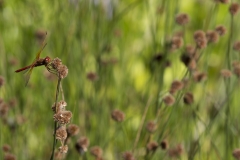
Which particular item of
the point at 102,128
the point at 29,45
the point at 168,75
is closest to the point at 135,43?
the point at 168,75

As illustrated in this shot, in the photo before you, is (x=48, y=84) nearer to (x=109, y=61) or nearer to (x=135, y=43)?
(x=109, y=61)

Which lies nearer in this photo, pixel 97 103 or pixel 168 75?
pixel 97 103

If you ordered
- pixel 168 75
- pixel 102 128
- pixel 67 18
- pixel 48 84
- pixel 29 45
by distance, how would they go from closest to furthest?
pixel 102 128 → pixel 67 18 → pixel 48 84 → pixel 29 45 → pixel 168 75

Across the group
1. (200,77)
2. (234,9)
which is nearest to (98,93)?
(200,77)

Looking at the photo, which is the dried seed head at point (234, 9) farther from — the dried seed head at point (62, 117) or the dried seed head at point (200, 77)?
the dried seed head at point (62, 117)

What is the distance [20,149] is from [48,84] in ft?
1.32

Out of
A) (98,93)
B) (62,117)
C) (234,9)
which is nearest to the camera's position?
(62,117)

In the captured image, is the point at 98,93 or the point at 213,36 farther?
the point at 98,93

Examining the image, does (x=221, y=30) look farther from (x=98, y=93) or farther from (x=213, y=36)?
(x=98, y=93)

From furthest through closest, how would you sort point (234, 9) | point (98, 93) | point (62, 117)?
point (98, 93)
point (234, 9)
point (62, 117)

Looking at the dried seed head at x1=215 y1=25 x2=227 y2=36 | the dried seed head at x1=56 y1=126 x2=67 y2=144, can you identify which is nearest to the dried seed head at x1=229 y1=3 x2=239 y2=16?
the dried seed head at x1=215 y1=25 x2=227 y2=36

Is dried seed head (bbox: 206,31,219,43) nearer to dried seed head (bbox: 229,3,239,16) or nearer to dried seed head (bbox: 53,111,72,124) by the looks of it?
dried seed head (bbox: 229,3,239,16)

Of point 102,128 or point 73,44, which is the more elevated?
point 73,44

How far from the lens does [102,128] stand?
1.52 metres
